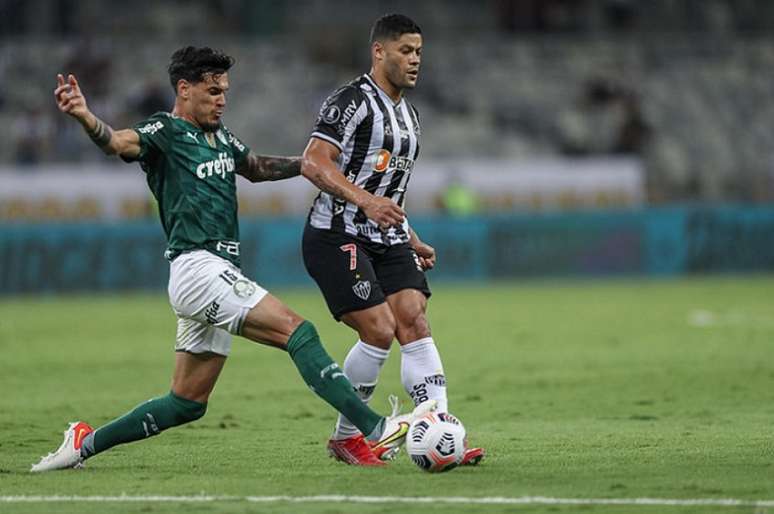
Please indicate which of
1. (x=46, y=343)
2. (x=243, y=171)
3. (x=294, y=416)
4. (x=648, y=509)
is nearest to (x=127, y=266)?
(x=46, y=343)

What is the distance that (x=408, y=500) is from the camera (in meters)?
6.92

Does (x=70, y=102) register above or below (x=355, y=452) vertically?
above

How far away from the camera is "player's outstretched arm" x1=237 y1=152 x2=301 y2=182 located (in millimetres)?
8695

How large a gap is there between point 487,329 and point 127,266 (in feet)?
32.2

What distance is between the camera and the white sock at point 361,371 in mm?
8438

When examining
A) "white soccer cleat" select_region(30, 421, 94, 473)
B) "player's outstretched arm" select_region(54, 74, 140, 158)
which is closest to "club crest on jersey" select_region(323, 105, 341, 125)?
"player's outstretched arm" select_region(54, 74, 140, 158)

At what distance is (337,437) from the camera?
848 cm

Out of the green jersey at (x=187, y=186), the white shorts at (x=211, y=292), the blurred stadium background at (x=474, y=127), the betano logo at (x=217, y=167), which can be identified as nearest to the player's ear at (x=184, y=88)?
the green jersey at (x=187, y=186)

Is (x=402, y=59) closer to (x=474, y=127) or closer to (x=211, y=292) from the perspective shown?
(x=211, y=292)

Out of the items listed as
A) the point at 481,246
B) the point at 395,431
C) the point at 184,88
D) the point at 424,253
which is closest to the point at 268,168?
the point at 184,88

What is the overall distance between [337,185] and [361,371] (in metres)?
1.11

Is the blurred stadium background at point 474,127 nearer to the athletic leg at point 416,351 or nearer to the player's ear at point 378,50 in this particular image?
the player's ear at point 378,50

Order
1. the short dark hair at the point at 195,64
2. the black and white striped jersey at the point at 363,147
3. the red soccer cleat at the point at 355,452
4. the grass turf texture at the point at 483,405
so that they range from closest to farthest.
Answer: the grass turf texture at the point at 483,405 → the short dark hair at the point at 195,64 → the red soccer cleat at the point at 355,452 → the black and white striped jersey at the point at 363,147

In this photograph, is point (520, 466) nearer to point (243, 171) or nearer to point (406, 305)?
point (406, 305)
